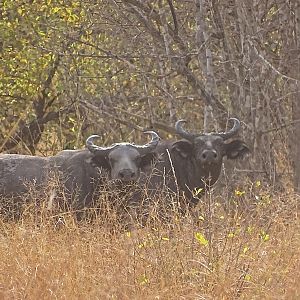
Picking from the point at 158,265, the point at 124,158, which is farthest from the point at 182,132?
the point at 158,265

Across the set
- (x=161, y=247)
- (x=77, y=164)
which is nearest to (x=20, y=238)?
(x=161, y=247)

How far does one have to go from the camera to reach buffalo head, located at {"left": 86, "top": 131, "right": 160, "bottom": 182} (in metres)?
8.91

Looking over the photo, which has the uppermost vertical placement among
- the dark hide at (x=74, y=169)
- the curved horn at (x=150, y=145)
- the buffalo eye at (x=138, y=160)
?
the curved horn at (x=150, y=145)

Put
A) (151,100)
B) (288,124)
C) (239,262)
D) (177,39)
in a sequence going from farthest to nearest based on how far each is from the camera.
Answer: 1. (151,100)
2. (177,39)
3. (288,124)
4. (239,262)

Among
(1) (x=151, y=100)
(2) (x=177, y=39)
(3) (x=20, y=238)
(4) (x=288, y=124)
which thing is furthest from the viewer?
(1) (x=151, y=100)

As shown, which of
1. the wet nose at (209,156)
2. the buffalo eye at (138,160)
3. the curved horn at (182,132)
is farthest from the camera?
the curved horn at (182,132)

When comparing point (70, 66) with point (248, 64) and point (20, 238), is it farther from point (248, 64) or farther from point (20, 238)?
point (20, 238)

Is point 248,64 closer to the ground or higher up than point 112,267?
higher up

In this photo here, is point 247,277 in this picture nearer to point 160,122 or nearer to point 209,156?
point 209,156

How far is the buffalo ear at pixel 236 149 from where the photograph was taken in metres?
10.1

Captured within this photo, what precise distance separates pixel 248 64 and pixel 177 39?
1021mm

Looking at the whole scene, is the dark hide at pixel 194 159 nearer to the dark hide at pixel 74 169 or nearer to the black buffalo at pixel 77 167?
the black buffalo at pixel 77 167

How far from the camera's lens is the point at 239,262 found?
575 centimetres

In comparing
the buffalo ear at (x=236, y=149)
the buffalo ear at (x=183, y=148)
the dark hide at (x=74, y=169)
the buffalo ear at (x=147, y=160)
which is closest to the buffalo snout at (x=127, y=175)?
the dark hide at (x=74, y=169)
